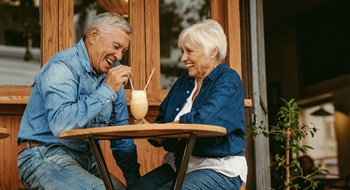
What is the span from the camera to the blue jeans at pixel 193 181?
125 inches

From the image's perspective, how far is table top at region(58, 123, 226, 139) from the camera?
2.76m

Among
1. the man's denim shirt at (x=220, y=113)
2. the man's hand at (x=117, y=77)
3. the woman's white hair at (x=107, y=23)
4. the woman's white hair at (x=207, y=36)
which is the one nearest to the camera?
the man's hand at (x=117, y=77)

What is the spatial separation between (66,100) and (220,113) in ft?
2.42

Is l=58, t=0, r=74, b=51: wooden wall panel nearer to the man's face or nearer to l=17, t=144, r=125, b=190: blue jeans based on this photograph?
the man's face

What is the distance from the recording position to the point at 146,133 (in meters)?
2.91

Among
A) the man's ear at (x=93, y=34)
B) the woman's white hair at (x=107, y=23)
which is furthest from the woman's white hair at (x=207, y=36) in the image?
the man's ear at (x=93, y=34)

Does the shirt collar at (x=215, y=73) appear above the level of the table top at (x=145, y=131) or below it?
above

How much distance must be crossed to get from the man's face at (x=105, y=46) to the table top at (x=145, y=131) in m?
0.51

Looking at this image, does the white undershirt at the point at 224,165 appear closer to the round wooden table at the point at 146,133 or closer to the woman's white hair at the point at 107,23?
the round wooden table at the point at 146,133

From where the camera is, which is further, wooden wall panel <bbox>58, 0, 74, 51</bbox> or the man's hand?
wooden wall panel <bbox>58, 0, 74, 51</bbox>

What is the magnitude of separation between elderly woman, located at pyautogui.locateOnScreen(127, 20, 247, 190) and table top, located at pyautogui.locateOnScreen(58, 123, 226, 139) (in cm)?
26

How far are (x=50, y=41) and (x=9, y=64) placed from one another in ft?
10.00

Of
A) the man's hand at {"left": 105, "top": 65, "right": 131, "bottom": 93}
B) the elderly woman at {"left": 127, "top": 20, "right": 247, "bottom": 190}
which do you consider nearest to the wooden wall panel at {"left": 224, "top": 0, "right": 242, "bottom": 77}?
the elderly woman at {"left": 127, "top": 20, "right": 247, "bottom": 190}

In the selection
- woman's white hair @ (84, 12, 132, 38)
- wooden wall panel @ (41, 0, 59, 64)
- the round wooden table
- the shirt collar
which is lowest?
the round wooden table
